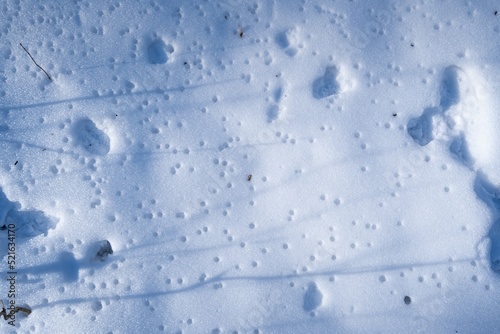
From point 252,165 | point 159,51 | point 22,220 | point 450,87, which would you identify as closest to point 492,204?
point 450,87

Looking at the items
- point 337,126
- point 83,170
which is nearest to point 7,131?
point 83,170

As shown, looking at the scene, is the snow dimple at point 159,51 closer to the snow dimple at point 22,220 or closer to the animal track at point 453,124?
the snow dimple at point 22,220

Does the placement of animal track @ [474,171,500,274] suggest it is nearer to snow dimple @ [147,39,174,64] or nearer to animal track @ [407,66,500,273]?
animal track @ [407,66,500,273]

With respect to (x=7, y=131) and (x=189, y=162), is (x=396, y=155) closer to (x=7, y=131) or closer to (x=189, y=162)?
(x=189, y=162)

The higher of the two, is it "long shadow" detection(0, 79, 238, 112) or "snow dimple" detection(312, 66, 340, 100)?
"long shadow" detection(0, 79, 238, 112)

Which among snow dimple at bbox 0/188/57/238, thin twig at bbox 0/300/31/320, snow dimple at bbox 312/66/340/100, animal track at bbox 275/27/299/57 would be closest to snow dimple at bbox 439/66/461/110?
snow dimple at bbox 312/66/340/100

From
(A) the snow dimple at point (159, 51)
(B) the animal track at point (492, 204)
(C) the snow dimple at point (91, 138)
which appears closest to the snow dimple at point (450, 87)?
(B) the animal track at point (492, 204)

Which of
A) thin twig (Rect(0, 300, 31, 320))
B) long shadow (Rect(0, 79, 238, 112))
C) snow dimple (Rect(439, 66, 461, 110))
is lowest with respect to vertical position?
thin twig (Rect(0, 300, 31, 320))
